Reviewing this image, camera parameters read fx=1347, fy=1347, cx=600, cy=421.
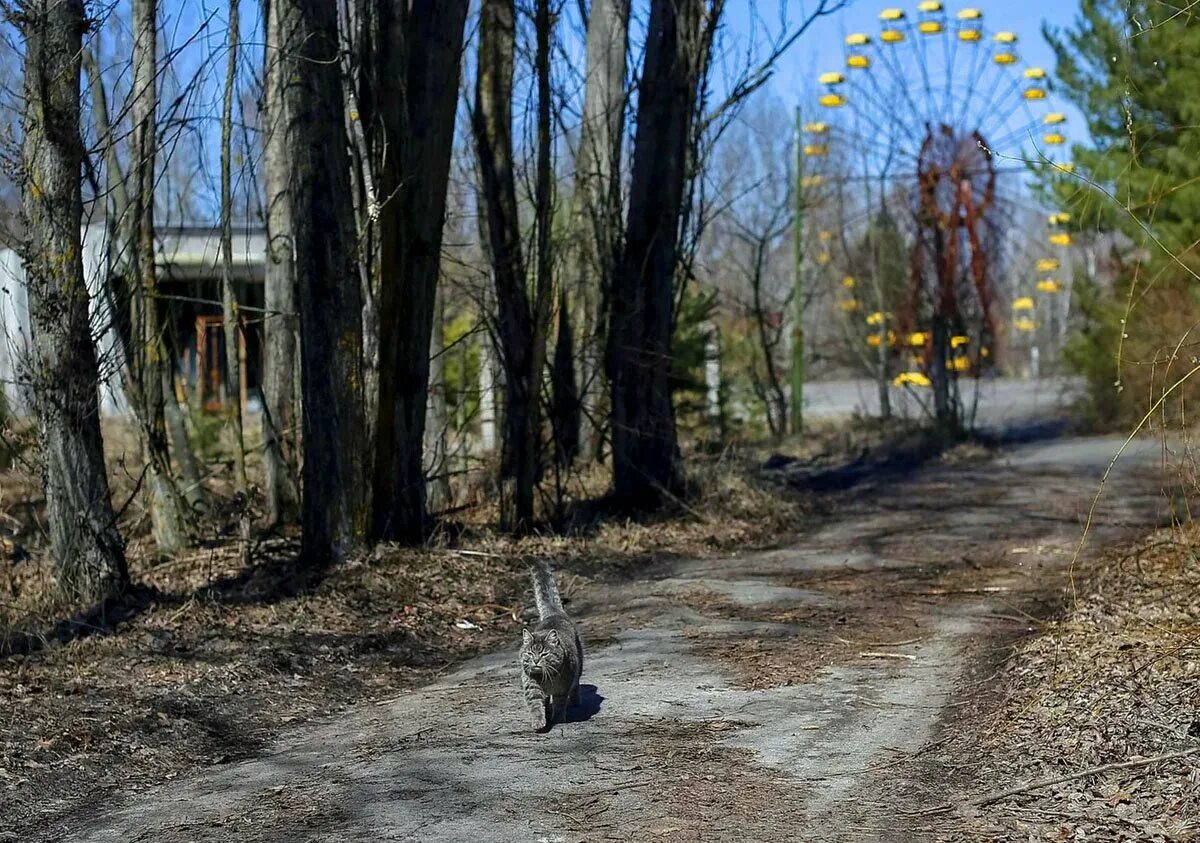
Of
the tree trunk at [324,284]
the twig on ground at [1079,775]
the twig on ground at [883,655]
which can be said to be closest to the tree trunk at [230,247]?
the tree trunk at [324,284]

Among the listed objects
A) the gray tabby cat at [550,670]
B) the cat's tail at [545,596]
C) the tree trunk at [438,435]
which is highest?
the tree trunk at [438,435]

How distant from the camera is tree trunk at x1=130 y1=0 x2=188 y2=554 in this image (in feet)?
36.8

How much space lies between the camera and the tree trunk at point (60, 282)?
28.7 ft

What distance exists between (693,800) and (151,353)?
332 inches

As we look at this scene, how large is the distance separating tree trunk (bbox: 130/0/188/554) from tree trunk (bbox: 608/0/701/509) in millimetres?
4539

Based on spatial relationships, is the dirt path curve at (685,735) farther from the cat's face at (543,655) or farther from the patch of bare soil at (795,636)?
the cat's face at (543,655)

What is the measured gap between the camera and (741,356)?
27.2m

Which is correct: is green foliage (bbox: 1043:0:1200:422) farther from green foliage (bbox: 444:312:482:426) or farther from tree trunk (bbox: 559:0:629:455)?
green foliage (bbox: 444:312:482:426)

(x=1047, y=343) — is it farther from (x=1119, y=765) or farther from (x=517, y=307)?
(x=1119, y=765)

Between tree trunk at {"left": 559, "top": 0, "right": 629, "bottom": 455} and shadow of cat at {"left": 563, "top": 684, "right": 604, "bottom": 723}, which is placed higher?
tree trunk at {"left": 559, "top": 0, "right": 629, "bottom": 455}

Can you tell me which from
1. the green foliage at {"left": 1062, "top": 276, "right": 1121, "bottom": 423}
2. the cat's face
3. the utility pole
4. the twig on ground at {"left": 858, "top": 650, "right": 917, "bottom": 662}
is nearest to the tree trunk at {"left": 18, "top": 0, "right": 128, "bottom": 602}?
the cat's face

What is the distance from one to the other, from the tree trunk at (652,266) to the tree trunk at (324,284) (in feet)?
13.5

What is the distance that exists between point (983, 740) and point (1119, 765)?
32.2 inches

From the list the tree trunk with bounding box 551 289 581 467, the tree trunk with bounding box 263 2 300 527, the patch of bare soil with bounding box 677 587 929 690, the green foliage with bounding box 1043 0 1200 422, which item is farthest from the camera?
the green foliage with bounding box 1043 0 1200 422
